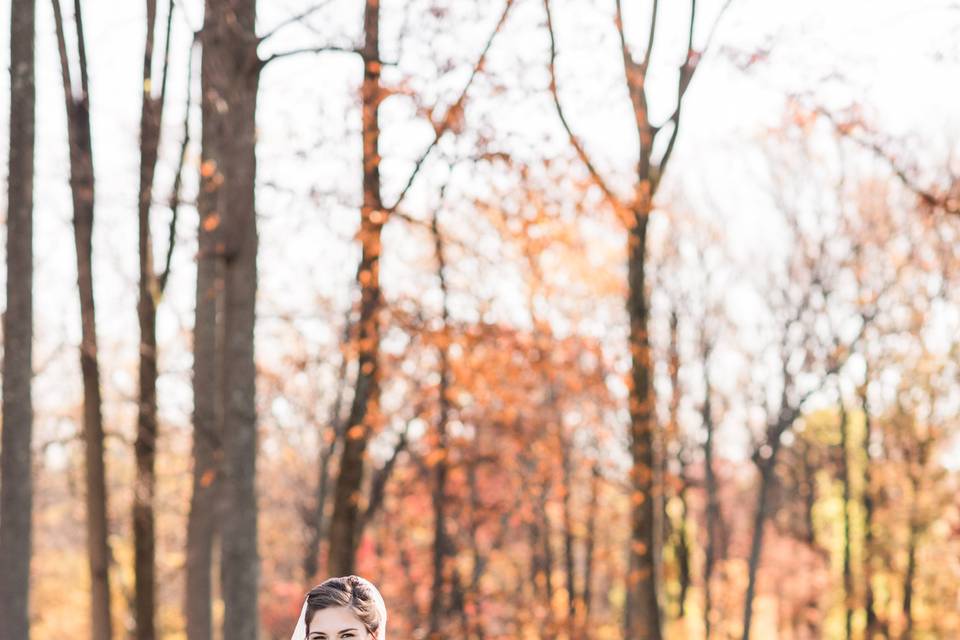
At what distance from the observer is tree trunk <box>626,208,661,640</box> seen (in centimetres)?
1271

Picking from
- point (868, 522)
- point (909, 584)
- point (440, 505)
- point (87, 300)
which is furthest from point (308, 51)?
point (909, 584)

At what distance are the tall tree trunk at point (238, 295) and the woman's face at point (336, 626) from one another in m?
5.15

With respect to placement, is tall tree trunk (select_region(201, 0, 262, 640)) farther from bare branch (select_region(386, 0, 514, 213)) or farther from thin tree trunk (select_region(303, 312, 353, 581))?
thin tree trunk (select_region(303, 312, 353, 581))

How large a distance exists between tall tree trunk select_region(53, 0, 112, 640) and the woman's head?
350 inches

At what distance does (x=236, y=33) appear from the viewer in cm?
1113

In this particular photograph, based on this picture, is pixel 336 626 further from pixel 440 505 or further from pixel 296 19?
pixel 440 505

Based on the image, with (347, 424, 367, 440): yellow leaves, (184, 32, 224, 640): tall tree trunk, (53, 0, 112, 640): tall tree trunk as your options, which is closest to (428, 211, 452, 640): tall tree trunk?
(184, 32, 224, 640): tall tree trunk

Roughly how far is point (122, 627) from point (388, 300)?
24.8 m

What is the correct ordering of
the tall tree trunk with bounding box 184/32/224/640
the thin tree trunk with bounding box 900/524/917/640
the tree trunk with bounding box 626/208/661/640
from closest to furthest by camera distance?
1. the tree trunk with bounding box 626/208/661/640
2. the tall tree trunk with bounding box 184/32/224/640
3. the thin tree trunk with bounding box 900/524/917/640

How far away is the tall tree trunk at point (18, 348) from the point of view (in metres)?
10.3

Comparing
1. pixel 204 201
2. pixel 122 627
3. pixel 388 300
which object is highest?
pixel 204 201

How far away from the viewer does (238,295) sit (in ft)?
35.5

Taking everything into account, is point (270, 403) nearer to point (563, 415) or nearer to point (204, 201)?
point (563, 415)

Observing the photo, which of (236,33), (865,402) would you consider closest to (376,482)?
(236,33)
